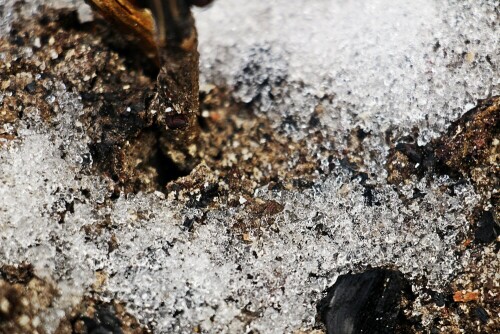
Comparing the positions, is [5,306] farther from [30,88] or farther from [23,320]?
[30,88]

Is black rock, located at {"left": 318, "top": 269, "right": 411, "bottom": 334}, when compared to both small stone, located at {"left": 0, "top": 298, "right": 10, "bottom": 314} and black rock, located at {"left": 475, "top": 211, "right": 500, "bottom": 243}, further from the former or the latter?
Result: small stone, located at {"left": 0, "top": 298, "right": 10, "bottom": 314}

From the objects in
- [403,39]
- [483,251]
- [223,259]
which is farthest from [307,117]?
[483,251]

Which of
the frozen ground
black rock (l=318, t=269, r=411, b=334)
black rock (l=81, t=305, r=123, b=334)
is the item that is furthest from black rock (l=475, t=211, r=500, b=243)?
black rock (l=81, t=305, r=123, b=334)

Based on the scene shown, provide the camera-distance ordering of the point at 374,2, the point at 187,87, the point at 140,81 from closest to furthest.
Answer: the point at 187,87
the point at 140,81
the point at 374,2

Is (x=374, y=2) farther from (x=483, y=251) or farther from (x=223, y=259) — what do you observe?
(x=223, y=259)

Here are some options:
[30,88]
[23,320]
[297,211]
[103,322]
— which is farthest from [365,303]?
[30,88]

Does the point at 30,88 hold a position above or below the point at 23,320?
above
